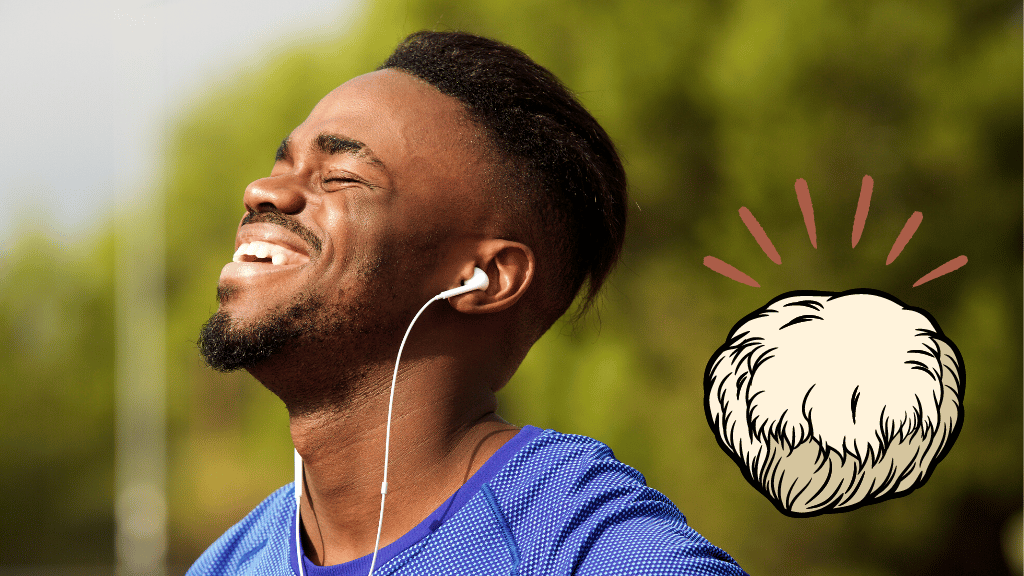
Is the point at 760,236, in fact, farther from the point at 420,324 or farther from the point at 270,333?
the point at 270,333

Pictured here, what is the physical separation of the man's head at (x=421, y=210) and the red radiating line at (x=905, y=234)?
1814 mm

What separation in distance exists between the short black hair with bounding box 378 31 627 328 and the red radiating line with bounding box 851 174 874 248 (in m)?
1.96

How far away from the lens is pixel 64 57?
6.76 meters

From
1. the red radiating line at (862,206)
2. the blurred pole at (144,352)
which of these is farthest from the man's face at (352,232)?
the blurred pole at (144,352)

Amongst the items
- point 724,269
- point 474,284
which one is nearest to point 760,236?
point 724,269

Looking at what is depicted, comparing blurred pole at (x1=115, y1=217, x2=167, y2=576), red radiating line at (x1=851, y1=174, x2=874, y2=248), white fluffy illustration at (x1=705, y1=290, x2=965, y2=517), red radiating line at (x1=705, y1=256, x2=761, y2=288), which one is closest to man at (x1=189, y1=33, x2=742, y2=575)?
white fluffy illustration at (x1=705, y1=290, x2=965, y2=517)

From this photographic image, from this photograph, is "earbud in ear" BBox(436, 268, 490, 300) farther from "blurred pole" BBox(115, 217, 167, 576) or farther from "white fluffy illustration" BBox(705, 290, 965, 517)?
"blurred pole" BBox(115, 217, 167, 576)

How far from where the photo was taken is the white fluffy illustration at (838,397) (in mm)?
1904

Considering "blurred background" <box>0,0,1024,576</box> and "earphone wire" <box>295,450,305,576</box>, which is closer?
"earphone wire" <box>295,450,305,576</box>

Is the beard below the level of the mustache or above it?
below

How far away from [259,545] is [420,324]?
30.6 inches

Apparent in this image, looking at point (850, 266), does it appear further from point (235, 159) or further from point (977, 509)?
point (235, 159)

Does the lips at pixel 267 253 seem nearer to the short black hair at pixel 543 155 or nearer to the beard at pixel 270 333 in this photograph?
the beard at pixel 270 333

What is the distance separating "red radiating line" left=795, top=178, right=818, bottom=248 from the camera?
3814 millimetres
